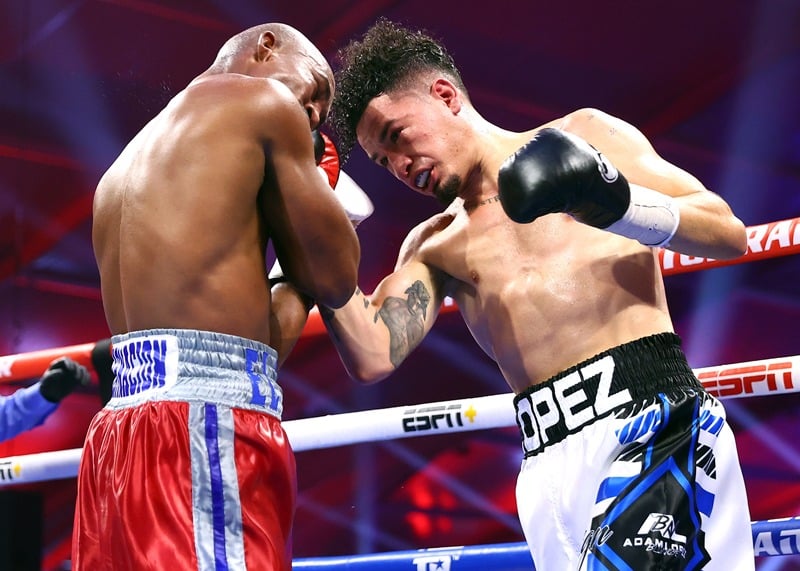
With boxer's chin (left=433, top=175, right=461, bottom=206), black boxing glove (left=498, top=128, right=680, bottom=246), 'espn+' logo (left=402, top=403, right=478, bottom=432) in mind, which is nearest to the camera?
black boxing glove (left=498, top=128, right=680, bottom=246)

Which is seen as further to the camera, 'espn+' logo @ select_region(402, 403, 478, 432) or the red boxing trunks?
'espn+' logo @ select_region(402, 403, 478, 432)

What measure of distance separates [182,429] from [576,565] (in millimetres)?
642

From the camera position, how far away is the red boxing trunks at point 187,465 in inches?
49.9

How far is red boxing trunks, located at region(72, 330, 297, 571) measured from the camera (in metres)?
1.27

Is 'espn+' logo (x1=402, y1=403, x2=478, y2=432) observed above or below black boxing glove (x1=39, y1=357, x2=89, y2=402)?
below

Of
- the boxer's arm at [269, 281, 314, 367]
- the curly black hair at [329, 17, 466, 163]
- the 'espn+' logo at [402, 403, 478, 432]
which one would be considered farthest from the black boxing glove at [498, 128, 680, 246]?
the 'espn+' logo at [402, 403, 478, 432]

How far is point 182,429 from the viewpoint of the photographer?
4.33 ft

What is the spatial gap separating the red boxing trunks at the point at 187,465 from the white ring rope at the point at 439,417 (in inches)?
28.0

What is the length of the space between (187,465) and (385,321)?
621 mm

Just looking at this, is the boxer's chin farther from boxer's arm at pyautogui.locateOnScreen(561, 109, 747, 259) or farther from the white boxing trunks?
the white boxing trunks

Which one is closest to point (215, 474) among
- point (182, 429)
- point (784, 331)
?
point (182, 429)

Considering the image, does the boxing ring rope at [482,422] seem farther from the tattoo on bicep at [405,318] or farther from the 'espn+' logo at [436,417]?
the tattoo on bicep at [405,318]

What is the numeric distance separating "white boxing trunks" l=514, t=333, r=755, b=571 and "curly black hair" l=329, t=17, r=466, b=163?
685 mm

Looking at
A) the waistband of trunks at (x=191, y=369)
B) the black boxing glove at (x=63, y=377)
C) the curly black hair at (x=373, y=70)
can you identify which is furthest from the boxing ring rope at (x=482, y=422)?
the waistband of trunks at (x=191, y=369)
